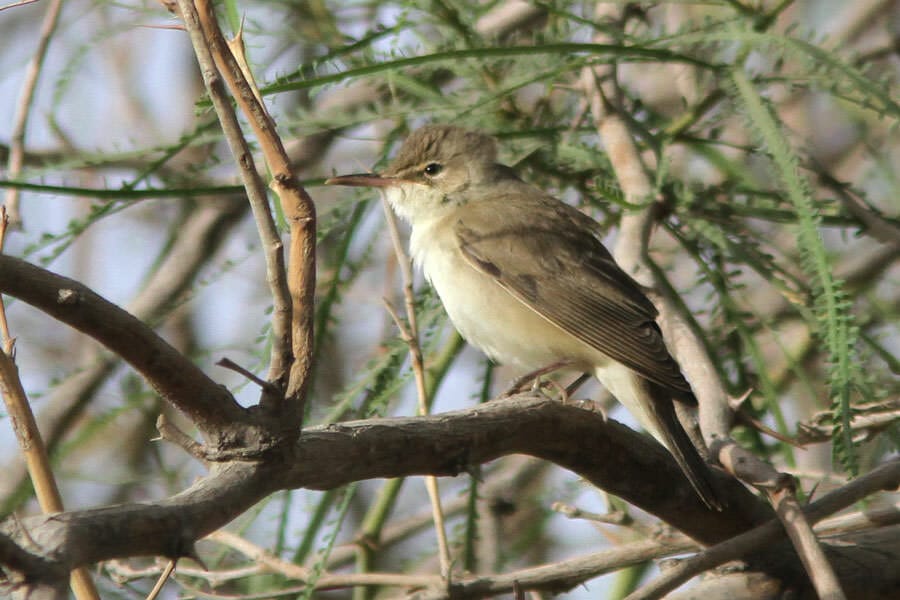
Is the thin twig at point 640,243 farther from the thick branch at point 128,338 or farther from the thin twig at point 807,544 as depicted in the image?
the thick branch at point 128,338

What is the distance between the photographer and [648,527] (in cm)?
279

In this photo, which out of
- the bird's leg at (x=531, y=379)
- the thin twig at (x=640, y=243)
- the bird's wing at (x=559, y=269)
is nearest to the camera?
the thin twig at (x=640, y=243)

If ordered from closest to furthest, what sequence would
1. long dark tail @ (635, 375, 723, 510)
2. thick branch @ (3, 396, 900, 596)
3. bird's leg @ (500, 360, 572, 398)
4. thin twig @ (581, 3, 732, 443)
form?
thick branch @ (3, 396, 900, 596), long dark tail @ (635, 375, 723, 510), thin twig @ (581, 3, 732, 443), bird's leg @ (500, 360, 572, 398)

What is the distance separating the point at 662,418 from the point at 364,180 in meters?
1.09

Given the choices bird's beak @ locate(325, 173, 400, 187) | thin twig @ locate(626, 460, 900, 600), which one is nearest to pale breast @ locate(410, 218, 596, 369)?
bird's beak @ locate(325, 173, 400, 187)

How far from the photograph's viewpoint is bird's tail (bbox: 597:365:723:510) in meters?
2.50

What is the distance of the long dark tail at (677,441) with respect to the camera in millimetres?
2491

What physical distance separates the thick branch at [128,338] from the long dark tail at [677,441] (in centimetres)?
120

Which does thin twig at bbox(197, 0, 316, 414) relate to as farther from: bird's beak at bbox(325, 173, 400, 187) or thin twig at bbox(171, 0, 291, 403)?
bird's beak at bbox(325, 173, 400, 187)

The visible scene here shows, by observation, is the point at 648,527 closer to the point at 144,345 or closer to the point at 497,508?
the point at 497,508

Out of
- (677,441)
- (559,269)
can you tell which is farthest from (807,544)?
(559,269)

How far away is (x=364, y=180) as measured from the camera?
3387mm

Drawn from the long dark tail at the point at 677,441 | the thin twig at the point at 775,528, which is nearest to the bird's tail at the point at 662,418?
the long dark tail at the point at 677,441

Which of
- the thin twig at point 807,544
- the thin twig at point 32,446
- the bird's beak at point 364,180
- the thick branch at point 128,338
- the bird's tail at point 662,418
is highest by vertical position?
the bird's beak at point 364,180
